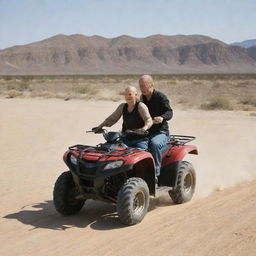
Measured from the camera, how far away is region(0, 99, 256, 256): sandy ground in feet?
17.9

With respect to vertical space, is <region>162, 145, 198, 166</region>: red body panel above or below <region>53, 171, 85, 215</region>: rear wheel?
above

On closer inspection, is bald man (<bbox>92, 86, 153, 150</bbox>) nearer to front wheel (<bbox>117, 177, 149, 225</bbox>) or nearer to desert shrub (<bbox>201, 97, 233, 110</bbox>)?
front wheel (<bbox>117, 177, 149, 225</bbox>)

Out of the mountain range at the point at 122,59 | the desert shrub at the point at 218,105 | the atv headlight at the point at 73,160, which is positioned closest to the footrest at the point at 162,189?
the atv headlight at the point at 73,160

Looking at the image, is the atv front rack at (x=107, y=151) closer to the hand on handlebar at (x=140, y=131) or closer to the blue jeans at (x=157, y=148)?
the hand on handlebar at (x=140, y=131)

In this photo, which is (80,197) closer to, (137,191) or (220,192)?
(137,191)

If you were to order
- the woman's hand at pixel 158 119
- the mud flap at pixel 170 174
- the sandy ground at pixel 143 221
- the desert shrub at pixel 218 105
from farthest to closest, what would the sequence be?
the desert shrub at pixel 218 105 → the mud flap at pixel 170 174 → the woman's hand at pixel 158 119 → the sandy ground at pixel 143 221

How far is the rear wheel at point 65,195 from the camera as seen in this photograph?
6.77 meters

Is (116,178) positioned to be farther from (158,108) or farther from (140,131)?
(158,108)

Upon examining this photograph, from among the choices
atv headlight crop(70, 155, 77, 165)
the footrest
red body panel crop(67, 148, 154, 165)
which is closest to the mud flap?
the footrest

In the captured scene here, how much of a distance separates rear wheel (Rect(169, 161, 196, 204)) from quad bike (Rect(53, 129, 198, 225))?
46 millimetres

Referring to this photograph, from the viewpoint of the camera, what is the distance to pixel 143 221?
21.4ft

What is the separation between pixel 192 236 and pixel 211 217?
841 mm

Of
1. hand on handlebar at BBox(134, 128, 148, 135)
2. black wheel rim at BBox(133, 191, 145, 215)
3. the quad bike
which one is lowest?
black wheel rim at BBox(133, 191, 145, 215)

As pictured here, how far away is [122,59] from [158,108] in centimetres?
17963
